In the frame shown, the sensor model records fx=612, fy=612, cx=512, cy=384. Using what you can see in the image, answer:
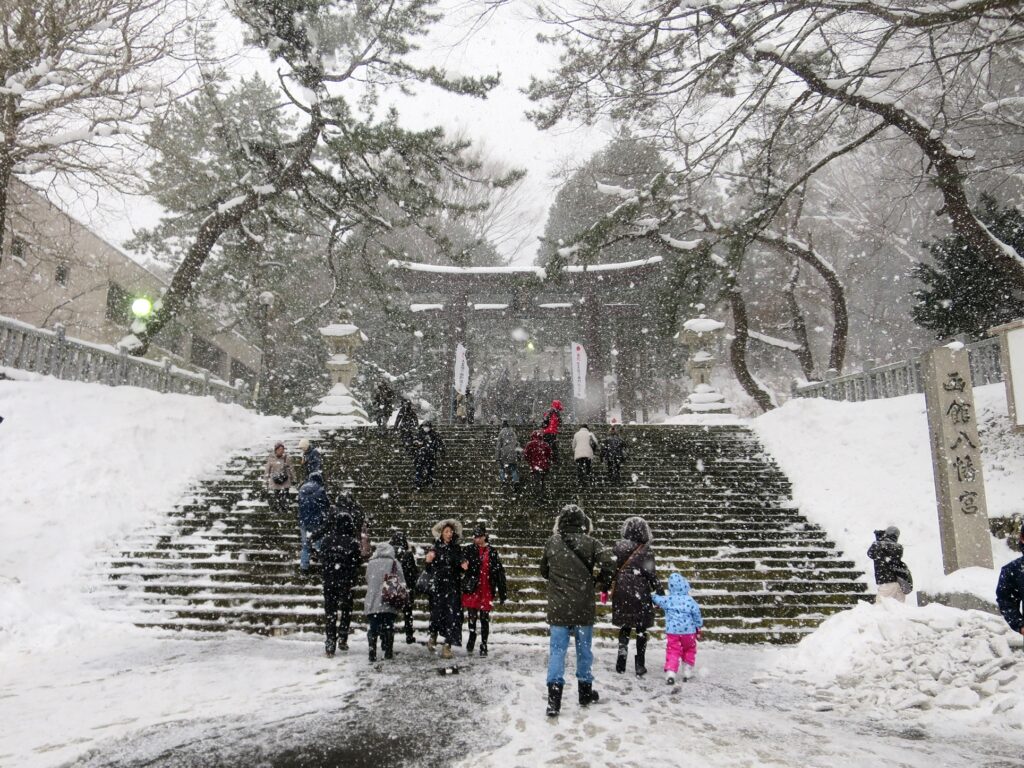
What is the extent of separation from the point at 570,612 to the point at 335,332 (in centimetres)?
1360

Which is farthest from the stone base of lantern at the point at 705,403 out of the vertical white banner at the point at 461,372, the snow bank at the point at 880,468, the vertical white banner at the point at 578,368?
the vertical white banner at the point at 461,372

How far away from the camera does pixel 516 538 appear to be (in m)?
8.92

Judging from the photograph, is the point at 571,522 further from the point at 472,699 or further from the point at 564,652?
the point at 472,699

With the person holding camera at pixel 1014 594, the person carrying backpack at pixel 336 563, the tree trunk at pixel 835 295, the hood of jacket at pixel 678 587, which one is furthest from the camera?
the tree trunk at pixel 835 295

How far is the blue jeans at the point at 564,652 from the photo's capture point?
13.4 feet

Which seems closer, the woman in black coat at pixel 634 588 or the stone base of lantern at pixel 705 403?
the woman in black coat at pixel 634 588

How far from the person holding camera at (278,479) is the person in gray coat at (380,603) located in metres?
4.39

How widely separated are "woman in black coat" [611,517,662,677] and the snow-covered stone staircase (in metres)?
1.81

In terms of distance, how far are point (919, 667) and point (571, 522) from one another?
2.91 m

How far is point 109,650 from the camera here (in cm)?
602

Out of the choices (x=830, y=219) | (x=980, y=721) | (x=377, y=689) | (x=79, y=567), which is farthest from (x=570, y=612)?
(x=830, y=219)

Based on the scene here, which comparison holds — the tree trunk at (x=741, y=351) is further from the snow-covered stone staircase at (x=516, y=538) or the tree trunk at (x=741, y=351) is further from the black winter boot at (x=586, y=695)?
the black winter boot at (x=586, y=695)

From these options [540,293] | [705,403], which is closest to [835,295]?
[705,403]

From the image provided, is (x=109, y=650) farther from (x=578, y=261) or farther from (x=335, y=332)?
(x=335, y=332)
